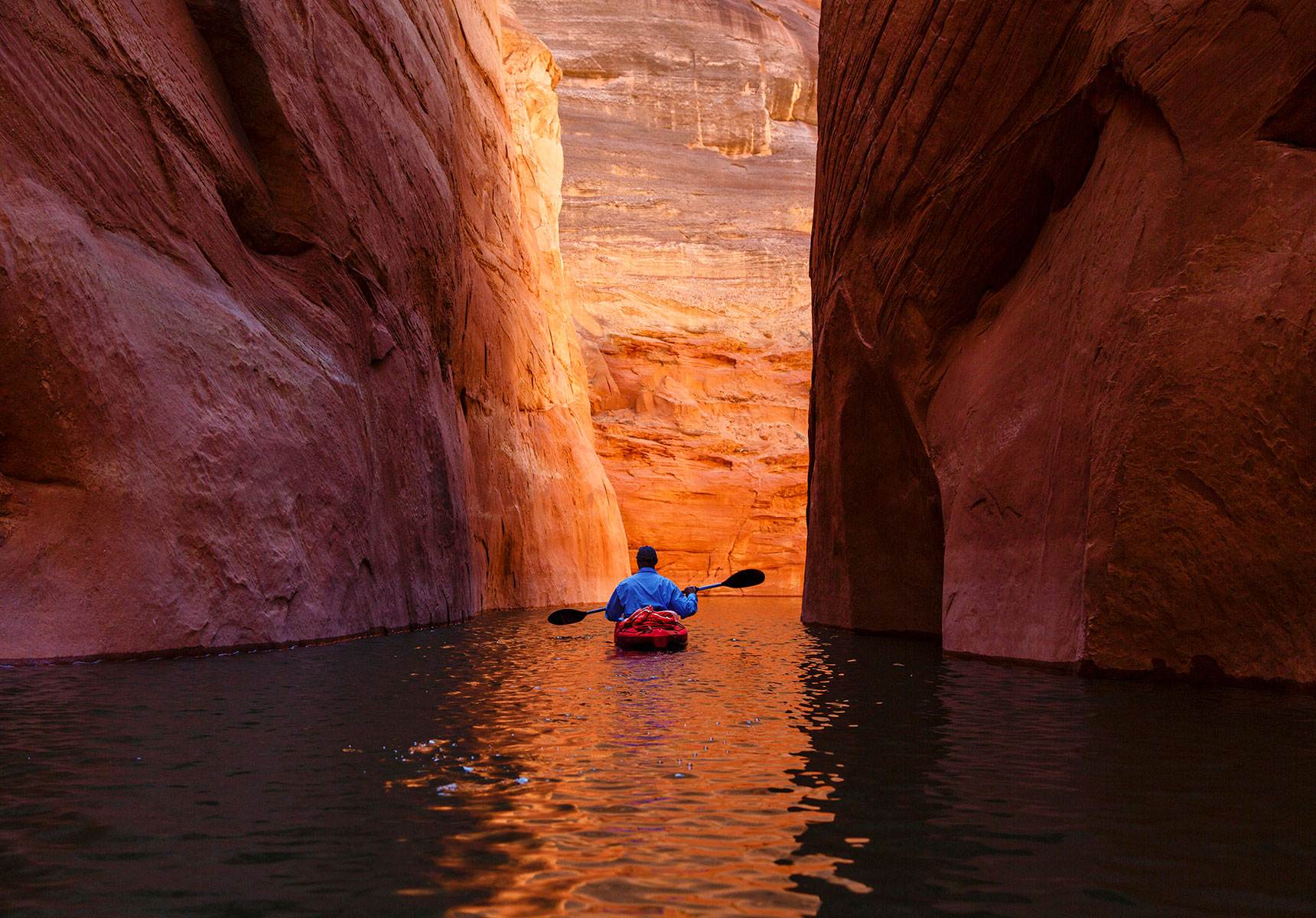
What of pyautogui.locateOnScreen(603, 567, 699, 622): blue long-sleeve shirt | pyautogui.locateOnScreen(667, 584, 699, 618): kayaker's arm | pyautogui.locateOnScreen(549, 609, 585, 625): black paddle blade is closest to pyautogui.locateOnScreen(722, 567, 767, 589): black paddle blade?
pyautogui.locateOnScreen(667, 584, 699, 618): kayaker's arm

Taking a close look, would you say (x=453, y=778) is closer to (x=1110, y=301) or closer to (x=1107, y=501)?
(x=1107, y=501)

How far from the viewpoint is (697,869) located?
115 inches

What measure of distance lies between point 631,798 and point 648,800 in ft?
0.23

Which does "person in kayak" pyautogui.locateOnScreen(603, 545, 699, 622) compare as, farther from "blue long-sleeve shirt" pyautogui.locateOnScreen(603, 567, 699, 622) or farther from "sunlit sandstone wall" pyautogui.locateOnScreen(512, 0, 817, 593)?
"sunlit sandstone wall" pyautogui.locateOnScreen(512, 0, 817, 593)

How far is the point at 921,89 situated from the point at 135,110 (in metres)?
8.10

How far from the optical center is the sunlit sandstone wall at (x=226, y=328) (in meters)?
8.59

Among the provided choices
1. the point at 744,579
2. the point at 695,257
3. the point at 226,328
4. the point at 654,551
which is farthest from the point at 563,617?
the point at 695,257

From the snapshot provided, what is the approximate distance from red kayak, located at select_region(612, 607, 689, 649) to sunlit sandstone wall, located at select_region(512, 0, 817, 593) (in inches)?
1046

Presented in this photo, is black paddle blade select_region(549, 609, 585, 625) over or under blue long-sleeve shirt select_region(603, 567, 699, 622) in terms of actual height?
under

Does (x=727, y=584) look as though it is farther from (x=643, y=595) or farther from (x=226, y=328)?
(x=226, y=328)

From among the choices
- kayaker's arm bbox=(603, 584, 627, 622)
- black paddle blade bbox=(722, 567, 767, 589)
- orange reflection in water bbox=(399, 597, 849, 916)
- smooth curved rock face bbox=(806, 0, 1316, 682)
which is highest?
smooth curved rock face bbox=(806, 0, 1316, 682)

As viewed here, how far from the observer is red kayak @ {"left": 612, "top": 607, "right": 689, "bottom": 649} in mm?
10516

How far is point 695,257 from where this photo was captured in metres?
47.3

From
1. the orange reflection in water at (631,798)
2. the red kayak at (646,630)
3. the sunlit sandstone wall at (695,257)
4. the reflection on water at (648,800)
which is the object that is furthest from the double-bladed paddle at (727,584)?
the sunlit sandstone wall at (695,257)
